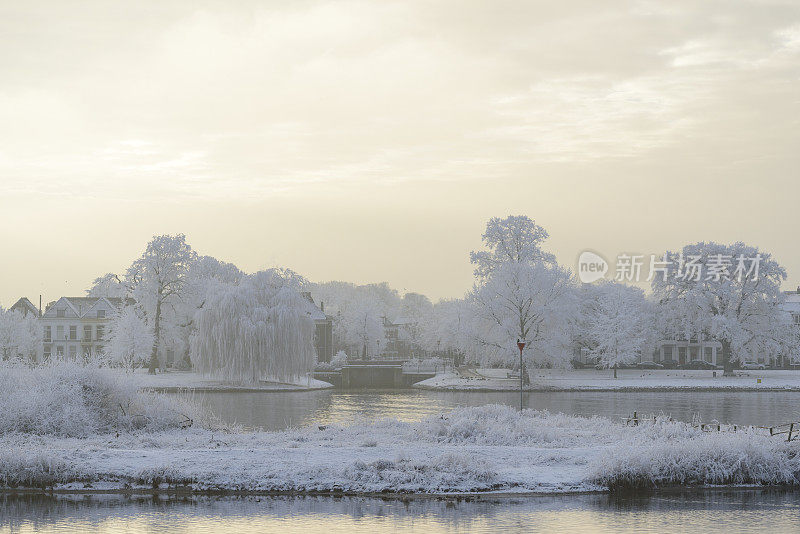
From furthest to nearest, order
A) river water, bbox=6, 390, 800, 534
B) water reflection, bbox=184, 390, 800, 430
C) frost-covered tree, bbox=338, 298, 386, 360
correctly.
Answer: frost-covered tree, bbox=338, 298, 386, 360 < water reflection, bbox=184, 390, 800, 430 < river water, bbox=6, 390, 800, 534

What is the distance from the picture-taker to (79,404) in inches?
1222

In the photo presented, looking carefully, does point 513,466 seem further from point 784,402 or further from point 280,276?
point 280,276

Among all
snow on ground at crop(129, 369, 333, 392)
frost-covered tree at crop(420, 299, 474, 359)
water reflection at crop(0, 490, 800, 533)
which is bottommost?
snow on ground at crop(129, 369, 333, 392)

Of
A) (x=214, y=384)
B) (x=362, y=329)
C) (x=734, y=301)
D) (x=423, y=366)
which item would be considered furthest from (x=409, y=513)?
(x=362, y=329)

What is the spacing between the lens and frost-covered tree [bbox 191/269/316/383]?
65.3 m

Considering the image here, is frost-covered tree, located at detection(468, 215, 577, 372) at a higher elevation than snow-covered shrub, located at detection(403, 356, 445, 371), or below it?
higher

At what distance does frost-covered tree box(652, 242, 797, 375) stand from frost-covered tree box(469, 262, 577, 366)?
1802 cm

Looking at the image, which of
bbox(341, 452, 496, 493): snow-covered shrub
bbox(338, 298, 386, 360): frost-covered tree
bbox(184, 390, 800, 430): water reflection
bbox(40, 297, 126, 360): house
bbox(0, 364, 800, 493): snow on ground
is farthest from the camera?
bbox(338, 298, 386, 360): frost-covered tree

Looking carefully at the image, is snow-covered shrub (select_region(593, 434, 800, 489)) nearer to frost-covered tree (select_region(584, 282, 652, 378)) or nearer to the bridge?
the bridge

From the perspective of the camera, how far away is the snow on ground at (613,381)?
7012 centimetres

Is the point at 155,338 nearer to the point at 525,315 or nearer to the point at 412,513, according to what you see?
the point at 525,315

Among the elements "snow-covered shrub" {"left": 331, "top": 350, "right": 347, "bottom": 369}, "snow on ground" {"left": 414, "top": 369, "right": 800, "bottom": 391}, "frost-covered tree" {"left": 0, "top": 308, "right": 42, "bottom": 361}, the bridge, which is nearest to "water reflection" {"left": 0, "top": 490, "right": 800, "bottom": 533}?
"snow on ground" {"left": 414, "top": 369, "right": 800, "bottom": 391}

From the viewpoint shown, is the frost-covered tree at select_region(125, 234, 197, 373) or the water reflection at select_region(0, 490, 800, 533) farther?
the frost-covered tree at select_region(125, 234, 197, 373)

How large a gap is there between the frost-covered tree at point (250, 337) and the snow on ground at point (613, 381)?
12631mm
